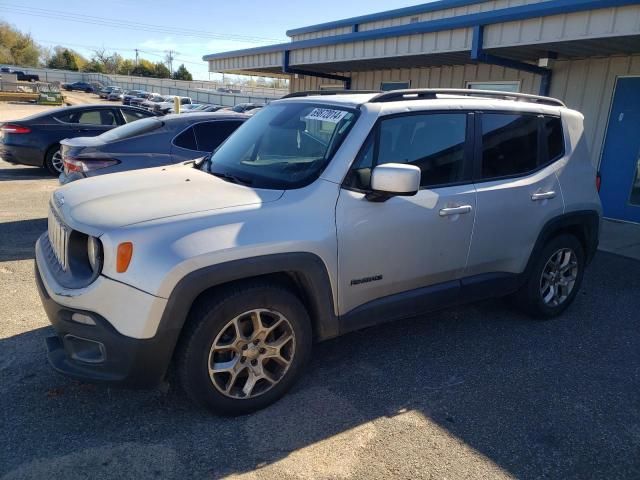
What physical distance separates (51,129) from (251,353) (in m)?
9.64

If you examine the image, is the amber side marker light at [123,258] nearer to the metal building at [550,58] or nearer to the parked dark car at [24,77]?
the metal building at [550,58]

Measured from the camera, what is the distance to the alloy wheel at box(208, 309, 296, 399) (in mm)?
2789

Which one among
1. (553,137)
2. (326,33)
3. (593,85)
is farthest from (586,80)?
(326,33)

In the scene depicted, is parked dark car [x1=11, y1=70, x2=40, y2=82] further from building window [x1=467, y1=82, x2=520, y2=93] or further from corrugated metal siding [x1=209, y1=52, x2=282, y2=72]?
building window [x1=467, y1=82, x2=520, y2=93]

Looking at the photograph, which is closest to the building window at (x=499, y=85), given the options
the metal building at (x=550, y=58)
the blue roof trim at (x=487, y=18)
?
the metal building at (x=550, y=58)

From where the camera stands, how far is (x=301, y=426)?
2.87 metres

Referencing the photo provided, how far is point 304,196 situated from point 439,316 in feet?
6.86

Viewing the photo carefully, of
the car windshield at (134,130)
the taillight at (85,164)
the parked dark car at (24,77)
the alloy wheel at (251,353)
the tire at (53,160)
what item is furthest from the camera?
the parked dark car at (24,77)

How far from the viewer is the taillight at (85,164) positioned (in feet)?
19.6

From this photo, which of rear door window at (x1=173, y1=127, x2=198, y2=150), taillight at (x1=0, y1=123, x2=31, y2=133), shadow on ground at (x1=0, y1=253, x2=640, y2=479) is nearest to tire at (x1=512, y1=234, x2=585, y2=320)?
shadow on ground at (x1=0, y1=253, x2=640, y2=479)

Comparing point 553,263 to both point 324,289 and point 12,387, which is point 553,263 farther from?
point 12,387

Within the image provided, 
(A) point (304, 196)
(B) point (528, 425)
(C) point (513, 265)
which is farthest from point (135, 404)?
(C) point (513, 265)

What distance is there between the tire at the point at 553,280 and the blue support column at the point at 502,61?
460cm

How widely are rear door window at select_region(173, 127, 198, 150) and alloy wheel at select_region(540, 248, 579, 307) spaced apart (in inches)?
173
